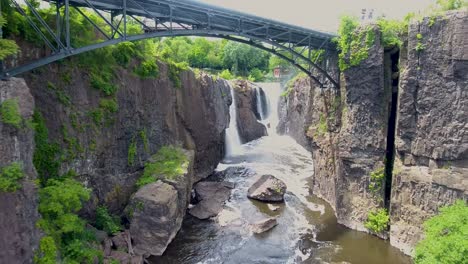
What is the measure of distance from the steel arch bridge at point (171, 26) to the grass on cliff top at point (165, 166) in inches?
247

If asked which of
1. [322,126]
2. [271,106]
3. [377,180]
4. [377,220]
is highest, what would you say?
[271,106]

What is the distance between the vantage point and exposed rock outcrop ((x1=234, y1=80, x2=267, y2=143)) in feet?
122

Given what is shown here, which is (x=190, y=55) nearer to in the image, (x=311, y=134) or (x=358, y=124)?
(x=311, y=134)

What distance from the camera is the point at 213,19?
63.1 feet

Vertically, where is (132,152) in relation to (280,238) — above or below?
above

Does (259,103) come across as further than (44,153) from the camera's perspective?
Yes

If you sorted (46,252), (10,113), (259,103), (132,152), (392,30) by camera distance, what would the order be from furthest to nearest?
(259,103), (132,152), (392,30), (46,252), (10,113)

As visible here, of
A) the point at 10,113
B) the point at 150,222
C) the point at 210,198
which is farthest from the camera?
the point at 210,198

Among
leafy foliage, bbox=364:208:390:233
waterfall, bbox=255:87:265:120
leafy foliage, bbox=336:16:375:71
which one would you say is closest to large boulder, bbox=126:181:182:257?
leafy foliage, bbox=364:208:390:233

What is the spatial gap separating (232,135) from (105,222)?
66.9 feet

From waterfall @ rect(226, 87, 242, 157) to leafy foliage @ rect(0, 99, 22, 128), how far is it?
22.9 metres

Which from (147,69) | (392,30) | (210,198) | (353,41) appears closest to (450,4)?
(392,30)

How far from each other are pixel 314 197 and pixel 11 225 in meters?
16.8

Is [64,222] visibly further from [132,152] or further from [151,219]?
[132,152]
